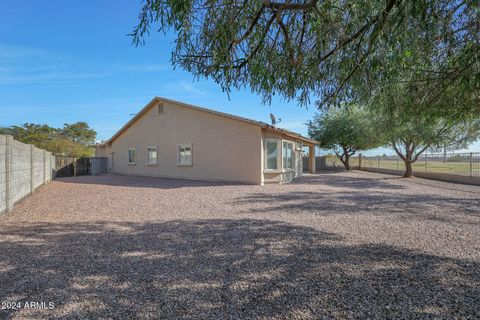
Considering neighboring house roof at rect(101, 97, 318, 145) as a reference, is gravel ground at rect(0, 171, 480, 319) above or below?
below

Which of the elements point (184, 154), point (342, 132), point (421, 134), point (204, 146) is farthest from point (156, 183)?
point (342, 132)

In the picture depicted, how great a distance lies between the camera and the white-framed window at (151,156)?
1966cm

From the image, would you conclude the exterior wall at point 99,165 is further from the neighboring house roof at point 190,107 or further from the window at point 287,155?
the window at point 287,155

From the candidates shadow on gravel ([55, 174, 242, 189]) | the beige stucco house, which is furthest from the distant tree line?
shadow on gravel ([55, 174, 242, 189])

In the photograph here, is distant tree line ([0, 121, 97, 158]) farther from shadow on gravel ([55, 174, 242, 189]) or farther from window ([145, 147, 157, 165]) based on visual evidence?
shadow on gravel ([55, 174, 242, 189])

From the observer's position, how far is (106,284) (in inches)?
131

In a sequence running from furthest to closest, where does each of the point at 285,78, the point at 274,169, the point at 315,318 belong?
the point at 274,169 → the point at 285,78 → the point at 315,318

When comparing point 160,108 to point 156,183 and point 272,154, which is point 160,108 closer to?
point 156,183

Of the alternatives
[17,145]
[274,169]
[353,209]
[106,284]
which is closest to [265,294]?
[106,284]

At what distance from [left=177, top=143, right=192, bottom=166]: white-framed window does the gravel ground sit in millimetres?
10001

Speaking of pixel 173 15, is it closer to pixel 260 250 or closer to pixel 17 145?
pixel 260 250

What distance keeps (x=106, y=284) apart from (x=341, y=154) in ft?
92.9

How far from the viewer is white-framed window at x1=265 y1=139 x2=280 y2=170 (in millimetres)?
15300

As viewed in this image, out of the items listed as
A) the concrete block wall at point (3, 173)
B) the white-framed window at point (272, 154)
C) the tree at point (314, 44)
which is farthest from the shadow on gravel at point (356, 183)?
the concrete block wall at point (3, 173)
